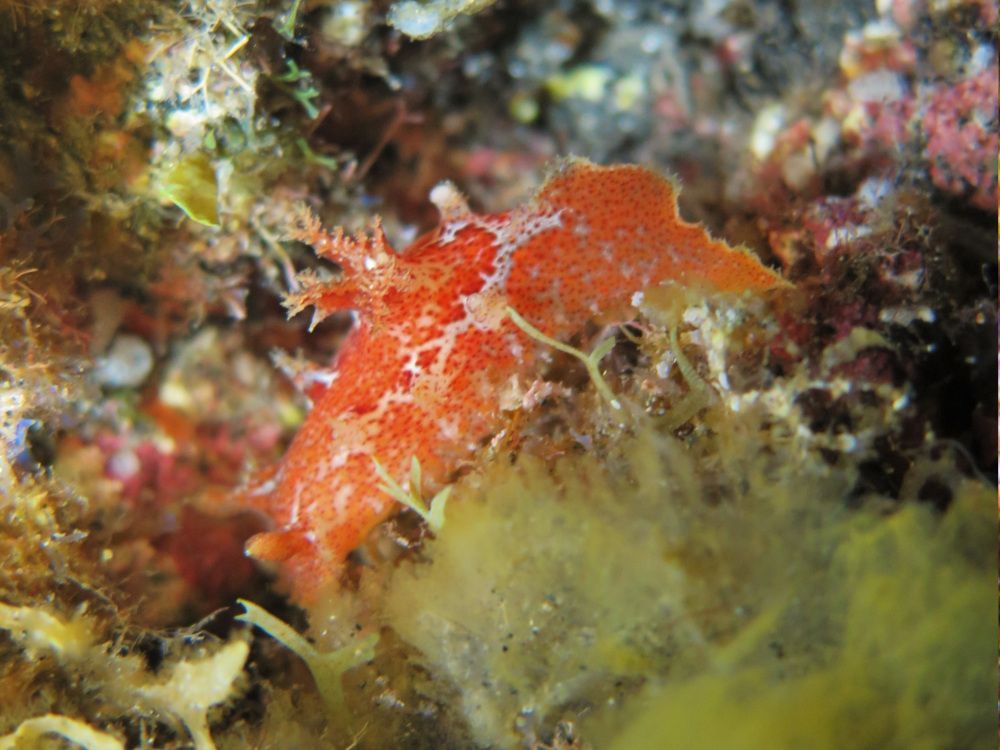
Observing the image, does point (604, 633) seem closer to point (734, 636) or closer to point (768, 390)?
point (734, 636)

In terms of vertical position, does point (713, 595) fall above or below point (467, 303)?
→ below

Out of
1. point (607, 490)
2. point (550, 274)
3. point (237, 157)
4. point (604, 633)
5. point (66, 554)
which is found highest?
point (237, 157)

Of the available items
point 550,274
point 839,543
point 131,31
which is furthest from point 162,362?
point 839,543

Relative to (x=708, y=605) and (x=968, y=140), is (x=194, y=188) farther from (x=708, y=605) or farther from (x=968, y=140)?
(x=968, y=140)

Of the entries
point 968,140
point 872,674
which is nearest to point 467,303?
point 872,674

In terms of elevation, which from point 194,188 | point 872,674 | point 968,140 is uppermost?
point 968,140

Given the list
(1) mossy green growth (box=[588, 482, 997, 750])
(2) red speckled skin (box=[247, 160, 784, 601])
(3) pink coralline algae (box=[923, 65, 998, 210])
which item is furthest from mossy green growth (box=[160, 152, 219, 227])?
(3) pink coralline algae (box=[923, 65, 998, 210])
